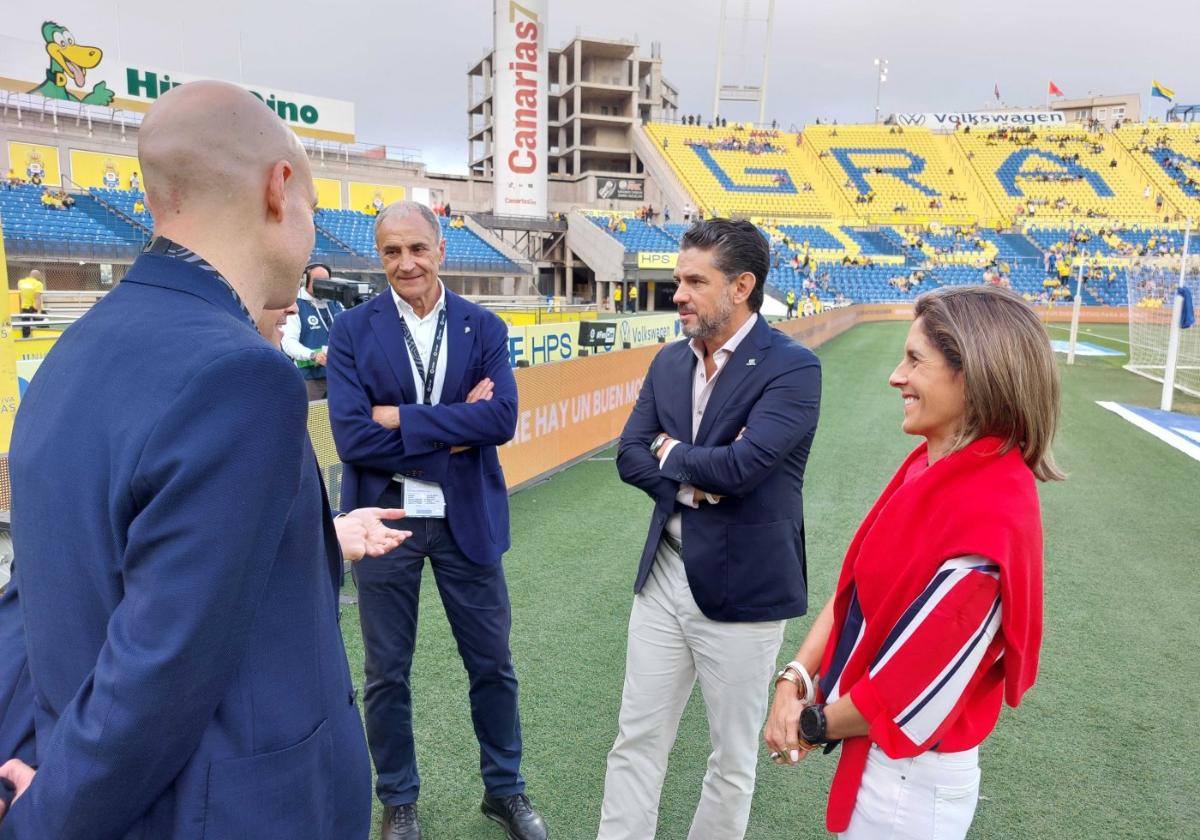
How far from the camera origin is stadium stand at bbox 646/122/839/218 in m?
48.6

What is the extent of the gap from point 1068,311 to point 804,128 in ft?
92.1

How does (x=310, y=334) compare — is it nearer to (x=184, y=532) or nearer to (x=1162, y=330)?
(x=184, y=532)

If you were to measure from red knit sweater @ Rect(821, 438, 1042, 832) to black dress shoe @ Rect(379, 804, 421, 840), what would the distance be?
1.65m

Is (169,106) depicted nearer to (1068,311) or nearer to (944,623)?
(944,623)

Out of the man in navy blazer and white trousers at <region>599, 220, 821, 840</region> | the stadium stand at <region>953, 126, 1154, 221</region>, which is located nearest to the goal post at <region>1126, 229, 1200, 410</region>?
the man in navy blazer and white trousers at <region>599, 220, 821, 840</region>

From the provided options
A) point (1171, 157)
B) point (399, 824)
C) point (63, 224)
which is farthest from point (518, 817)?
point (1171, 157)

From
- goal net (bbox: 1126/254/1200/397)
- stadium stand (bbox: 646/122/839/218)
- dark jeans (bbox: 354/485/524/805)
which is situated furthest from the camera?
stadium stand (bbox: 646/122/839/218)

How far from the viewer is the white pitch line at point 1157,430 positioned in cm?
883

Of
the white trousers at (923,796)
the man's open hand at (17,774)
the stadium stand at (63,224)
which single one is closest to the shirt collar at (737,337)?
the white trousers at (923,796)

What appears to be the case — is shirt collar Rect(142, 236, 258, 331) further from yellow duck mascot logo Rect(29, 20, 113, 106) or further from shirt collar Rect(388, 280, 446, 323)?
yellow duck mascot logo Rect(29, 20, 113, 106)

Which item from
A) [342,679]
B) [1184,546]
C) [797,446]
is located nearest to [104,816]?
[342,679]

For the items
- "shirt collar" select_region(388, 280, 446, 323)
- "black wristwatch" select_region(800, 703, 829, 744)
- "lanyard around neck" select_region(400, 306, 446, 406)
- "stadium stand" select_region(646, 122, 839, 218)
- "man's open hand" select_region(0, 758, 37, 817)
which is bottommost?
"black wristwatch" select_region(800, 703, 829, 744)

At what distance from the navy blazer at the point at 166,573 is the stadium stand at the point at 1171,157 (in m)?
58.4

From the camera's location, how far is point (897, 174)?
5191 centimetres
